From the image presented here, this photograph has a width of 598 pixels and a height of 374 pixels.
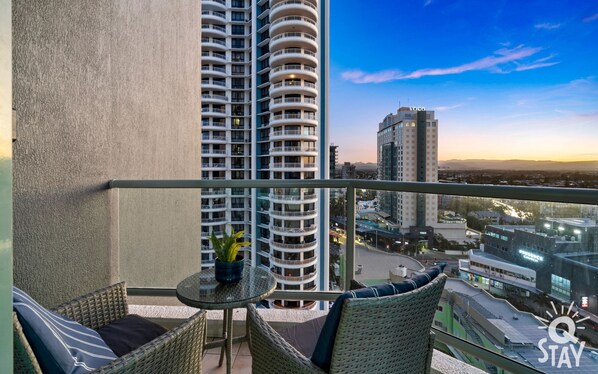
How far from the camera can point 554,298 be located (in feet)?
5.38

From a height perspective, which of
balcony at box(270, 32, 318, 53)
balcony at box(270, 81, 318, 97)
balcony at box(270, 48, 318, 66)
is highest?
balcony at box(270, 32, 318, 53)

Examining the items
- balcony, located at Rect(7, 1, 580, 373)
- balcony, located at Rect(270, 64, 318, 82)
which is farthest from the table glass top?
balcony, located at Rect(270, 64, 318, 82)

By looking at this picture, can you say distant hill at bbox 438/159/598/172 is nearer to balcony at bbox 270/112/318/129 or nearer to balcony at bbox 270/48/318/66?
balcony at bbox 270/112/318/129

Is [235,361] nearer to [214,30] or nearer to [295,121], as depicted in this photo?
[295,121]

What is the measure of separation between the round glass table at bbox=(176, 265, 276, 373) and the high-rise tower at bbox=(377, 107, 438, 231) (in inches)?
38.2

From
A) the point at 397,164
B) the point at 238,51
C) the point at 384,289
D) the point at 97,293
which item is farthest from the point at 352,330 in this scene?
the point at 238,51

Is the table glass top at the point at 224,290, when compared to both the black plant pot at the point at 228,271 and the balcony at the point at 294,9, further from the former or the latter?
the balcony at the point at 294,9

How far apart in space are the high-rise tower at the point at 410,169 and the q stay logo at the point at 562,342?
751 millimetres

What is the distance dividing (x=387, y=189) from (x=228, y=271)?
1165 mm

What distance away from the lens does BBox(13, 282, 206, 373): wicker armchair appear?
0.96 meters

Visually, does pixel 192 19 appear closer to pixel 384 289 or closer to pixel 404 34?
pixel 384 289

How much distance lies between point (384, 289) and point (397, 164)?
18.5ft

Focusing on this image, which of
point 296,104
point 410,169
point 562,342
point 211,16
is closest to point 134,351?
point 562,342

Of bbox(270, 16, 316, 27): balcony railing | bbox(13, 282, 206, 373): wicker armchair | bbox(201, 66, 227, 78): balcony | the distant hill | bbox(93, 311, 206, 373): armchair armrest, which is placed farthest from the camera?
bbox(201, 66, 227, 78): balcony
